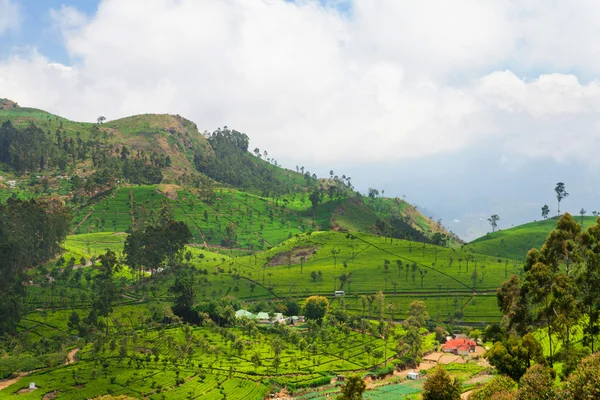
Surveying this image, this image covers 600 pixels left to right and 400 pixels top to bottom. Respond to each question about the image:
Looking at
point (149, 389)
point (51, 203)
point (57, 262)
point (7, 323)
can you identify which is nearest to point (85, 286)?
point (57, 262)

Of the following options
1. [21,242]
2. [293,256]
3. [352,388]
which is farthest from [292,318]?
[352,388]

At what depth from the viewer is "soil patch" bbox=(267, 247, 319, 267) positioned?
165 meters

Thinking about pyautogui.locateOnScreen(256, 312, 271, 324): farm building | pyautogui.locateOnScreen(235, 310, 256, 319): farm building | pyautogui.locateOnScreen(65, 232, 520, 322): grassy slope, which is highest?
pyautogui.locateOnScreen(65, 232, 520, 322): grassy slope

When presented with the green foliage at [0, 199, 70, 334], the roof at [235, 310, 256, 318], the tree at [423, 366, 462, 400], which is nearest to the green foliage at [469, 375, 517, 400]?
the tree at [423, 366, 462, 400]

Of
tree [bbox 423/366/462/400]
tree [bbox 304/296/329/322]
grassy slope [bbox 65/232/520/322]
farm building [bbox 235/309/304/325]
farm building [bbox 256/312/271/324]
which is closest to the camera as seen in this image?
tree [bbox 423/366/462/400]

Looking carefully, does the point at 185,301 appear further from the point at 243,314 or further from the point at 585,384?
the point at 585,384

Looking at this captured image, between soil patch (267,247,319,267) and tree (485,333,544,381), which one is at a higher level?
soil patch (267,247,319,267)

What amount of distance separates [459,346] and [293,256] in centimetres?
7656

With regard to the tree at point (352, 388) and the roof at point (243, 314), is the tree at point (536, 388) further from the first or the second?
the roof at point (243, 314)

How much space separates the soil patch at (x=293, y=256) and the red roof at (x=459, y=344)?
63741 millimetres

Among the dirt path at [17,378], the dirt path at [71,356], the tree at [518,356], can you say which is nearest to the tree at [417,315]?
the tree at [518,356]

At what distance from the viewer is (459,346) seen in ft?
337

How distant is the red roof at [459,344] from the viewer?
4023 inches

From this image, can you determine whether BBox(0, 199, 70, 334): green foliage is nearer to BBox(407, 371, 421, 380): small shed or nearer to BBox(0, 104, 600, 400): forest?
BBox(0, 104, 600, 400): forest
